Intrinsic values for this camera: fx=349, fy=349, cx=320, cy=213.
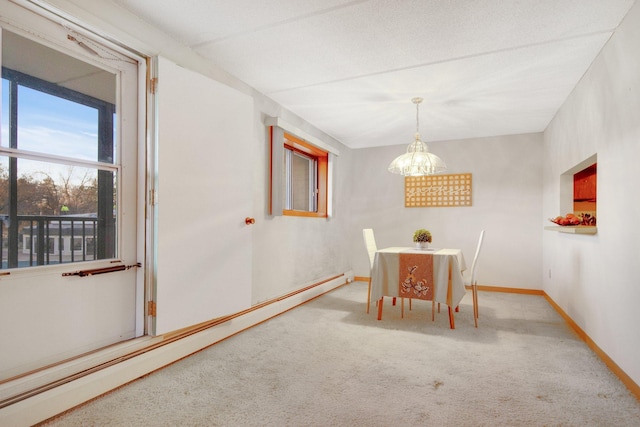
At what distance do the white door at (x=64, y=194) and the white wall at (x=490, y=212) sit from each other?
4008mm

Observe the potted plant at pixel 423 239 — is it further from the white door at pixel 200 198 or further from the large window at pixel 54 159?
the large window at pixel 54 159

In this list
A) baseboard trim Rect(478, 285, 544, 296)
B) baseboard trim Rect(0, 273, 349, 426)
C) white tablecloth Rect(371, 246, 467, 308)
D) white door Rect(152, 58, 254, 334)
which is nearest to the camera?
baseboard trim Rect(0, 273, 349, 426)

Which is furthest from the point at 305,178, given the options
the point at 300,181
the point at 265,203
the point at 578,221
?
the point at 578,221

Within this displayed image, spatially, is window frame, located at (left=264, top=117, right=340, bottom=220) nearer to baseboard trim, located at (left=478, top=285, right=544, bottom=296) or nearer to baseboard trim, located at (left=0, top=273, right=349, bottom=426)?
baseboard trim, located at (left=0, top=273, right=349, bottom=426)

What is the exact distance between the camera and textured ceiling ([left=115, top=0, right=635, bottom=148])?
82.6 inches

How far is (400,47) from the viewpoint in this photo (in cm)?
254

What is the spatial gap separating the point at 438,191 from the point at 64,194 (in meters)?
4.72

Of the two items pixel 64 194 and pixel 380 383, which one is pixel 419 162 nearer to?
pixel 380 383

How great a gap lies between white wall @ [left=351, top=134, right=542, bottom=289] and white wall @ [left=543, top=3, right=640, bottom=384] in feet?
5.03

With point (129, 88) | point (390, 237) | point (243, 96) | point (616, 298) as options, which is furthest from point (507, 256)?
point (129, 88)

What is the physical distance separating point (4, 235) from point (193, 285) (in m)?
1.08

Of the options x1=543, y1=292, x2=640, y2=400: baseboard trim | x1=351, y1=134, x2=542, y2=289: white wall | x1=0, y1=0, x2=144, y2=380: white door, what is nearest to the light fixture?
x1=351, y1=134, x2=542, y2=289: white wall

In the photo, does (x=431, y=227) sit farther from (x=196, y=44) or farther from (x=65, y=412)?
(x=65, y=412)

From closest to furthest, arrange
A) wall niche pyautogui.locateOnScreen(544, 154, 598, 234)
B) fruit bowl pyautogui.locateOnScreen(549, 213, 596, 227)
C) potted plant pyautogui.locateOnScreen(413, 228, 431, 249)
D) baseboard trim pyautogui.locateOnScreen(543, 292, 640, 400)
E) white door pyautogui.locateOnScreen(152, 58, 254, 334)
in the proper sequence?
baseboard trim pyautogui.locateOnScreen(543, 292, 640, 400) → white door pyautogui.locateOnScreen(152, 58, 254, 334) → fruit bowl pyautogui.locateOnScreen(549, 213, 596, 227) → wall niche pyautogui.locateOnScreen(544, 154, 598, 234) → potted plant pyautogui.locateOnScreen(413, 228, 431, 249)
